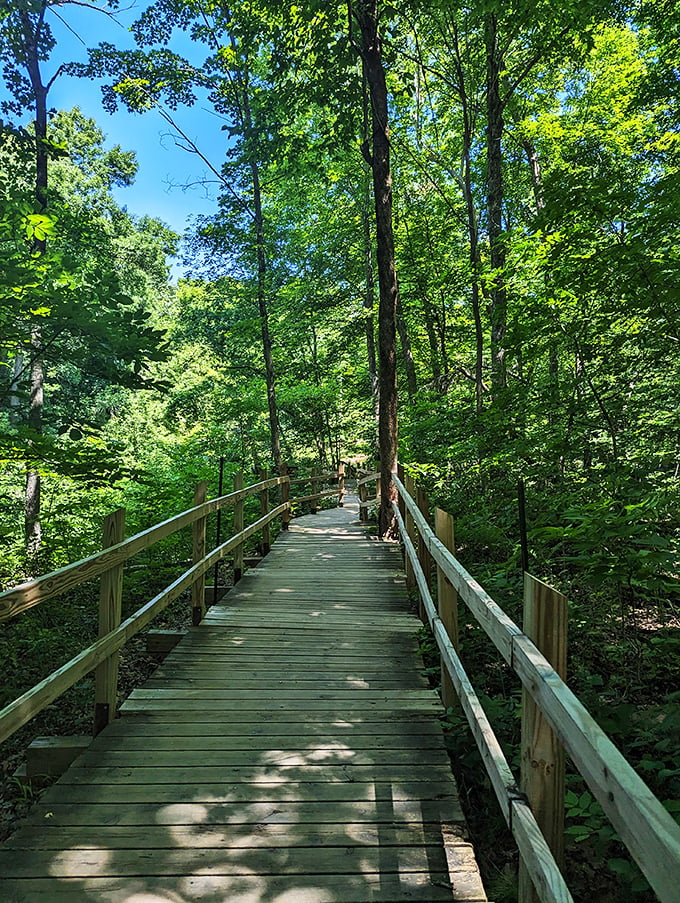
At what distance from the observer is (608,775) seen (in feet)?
3.61

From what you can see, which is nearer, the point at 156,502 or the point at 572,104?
the point at 156,502

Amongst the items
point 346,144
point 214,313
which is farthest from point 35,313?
point 214,313

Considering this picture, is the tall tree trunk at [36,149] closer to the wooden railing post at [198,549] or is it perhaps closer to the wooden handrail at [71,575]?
the wooden railing post at [198,549]

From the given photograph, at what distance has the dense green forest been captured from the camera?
4418mm

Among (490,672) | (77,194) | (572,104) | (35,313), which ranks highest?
(77,194)

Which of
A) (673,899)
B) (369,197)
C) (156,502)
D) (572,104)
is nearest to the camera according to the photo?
(673,899)

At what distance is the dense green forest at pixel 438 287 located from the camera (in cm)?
442

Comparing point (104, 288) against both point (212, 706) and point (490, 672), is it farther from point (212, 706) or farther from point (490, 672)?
point (490, 672)

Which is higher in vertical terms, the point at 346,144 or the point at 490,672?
the point at 346,144

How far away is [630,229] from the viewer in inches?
187

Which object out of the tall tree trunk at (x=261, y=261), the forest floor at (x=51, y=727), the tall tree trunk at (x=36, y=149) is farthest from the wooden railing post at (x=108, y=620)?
the tall tree trunk at (x=261, y=261)

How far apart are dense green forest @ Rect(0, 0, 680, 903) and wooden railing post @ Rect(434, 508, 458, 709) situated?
0.36 meters

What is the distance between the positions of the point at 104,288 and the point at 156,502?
408cm

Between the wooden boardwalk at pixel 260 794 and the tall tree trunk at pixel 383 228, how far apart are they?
533 cm
